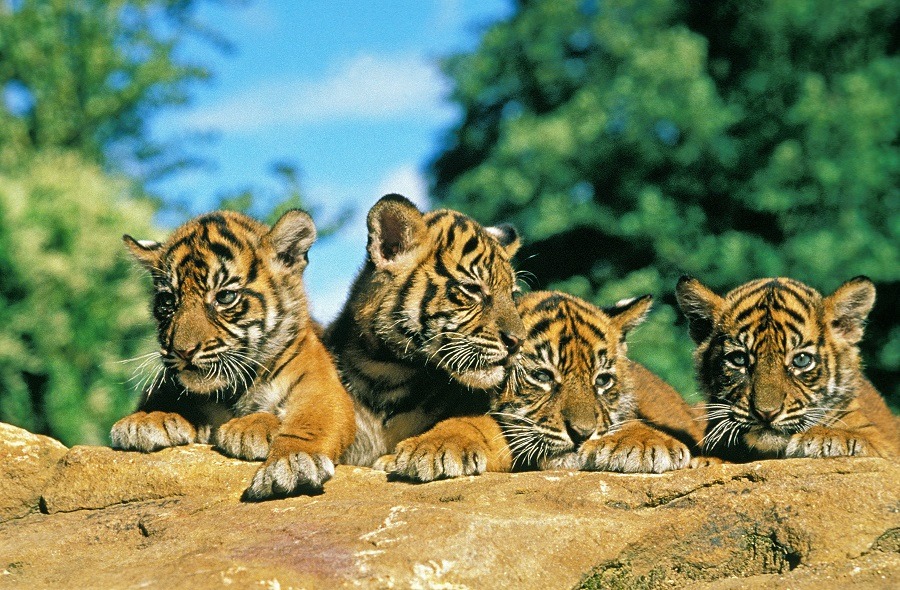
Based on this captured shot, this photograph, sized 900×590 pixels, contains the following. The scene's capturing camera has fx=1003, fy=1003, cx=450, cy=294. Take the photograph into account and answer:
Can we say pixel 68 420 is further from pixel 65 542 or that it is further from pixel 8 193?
pixel 65 542

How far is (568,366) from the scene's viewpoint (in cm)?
526

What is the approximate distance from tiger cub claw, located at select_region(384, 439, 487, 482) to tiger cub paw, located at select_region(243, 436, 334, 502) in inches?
14.6

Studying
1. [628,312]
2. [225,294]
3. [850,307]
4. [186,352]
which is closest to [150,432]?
[186,352]

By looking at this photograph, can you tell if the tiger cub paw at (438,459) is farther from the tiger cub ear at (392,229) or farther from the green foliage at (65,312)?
the green foliage at (65,312)

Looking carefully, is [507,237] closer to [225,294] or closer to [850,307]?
[225,294]

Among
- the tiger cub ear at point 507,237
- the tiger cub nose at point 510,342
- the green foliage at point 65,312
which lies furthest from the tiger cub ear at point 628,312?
the green foliage at point 65,312

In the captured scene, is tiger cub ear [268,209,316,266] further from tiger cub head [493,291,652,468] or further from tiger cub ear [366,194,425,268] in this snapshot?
tiger cub head [493,291,652,468]

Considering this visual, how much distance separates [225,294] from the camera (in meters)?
5.22

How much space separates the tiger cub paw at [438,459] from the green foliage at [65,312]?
496 cm

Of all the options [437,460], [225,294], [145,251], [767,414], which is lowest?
[437,460]

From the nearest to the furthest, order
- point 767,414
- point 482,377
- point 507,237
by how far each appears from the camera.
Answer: point 767,414 < point 482,377 < point 507,237

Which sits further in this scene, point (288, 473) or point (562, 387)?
point (562, 387)

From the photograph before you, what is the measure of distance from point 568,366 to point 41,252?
20.6ft

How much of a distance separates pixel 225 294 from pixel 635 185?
660 cm
